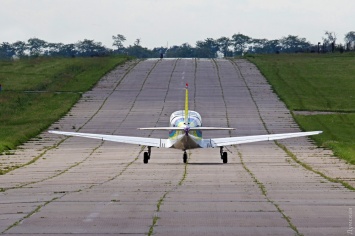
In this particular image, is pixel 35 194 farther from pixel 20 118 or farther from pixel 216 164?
pixel 20 118

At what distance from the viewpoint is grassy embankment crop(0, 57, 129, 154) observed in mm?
66500

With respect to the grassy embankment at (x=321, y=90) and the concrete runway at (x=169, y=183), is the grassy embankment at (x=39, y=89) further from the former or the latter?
the grassy embankment at (x=321, y=90)

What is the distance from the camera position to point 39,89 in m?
95.1

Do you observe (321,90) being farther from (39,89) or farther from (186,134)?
(186,134)

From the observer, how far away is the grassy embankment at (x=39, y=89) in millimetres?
66500

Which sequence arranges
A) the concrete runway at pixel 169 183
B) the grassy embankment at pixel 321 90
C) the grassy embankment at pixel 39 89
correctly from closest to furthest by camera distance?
the concrete runway at pixel 169 183, the grassy embankment at pixel 321 90, the grassy embankment at pixel 39 89

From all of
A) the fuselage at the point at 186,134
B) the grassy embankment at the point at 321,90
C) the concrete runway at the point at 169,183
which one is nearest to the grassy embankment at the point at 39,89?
the concrete runway at the point at 169,183

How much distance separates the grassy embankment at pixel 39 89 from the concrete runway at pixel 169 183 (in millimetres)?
1812

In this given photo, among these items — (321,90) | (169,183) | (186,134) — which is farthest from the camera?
(321,90)

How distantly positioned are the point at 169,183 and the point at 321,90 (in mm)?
63888

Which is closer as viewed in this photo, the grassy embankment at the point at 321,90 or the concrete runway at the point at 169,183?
the concrete runway at the point at 169,183

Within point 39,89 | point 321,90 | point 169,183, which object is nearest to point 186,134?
point 169,183

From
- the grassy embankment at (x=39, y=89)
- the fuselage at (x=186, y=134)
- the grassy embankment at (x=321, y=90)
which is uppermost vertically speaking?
the fuselage at (x=186, y=134)

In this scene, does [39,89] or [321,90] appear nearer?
[321,90]
